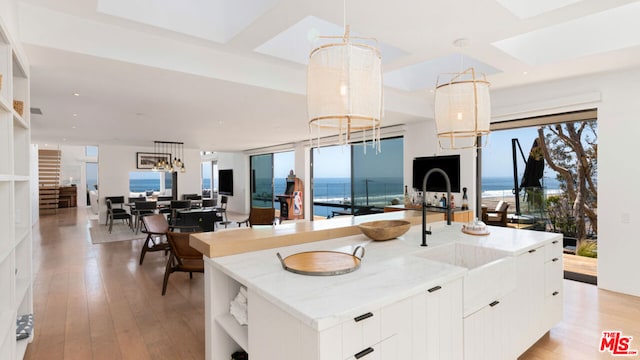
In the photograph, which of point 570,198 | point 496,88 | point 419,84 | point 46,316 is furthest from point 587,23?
point 46,316

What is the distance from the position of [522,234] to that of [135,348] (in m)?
3.26

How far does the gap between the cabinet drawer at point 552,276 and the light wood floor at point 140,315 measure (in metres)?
0.47

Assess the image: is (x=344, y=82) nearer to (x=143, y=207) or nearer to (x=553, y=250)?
(x=553, y=250)

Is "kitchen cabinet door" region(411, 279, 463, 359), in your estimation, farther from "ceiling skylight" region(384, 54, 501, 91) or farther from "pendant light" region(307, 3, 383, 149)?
"ceiling skylight" region(384, 54, 501, 91)

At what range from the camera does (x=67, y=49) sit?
2469 millimetres

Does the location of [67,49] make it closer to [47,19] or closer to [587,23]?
[47,19]

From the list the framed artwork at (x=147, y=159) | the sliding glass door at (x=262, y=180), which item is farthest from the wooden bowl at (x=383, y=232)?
the framed artwork at (x=147, y=159)

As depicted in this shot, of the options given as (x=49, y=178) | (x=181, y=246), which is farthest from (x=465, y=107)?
(x=49, y=178)

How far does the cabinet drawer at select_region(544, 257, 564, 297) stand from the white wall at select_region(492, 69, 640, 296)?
1934 mm

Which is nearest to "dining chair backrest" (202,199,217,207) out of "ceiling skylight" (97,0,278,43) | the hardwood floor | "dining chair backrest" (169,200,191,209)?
"dining chair backrest" (169,200,191,209)

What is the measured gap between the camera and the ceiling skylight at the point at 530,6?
2.31m

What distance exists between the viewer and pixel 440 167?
5484 mm

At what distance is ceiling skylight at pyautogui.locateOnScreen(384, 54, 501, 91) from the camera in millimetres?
3959

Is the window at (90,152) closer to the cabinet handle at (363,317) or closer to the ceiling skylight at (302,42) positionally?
the ceiling skylight at (302,42)
